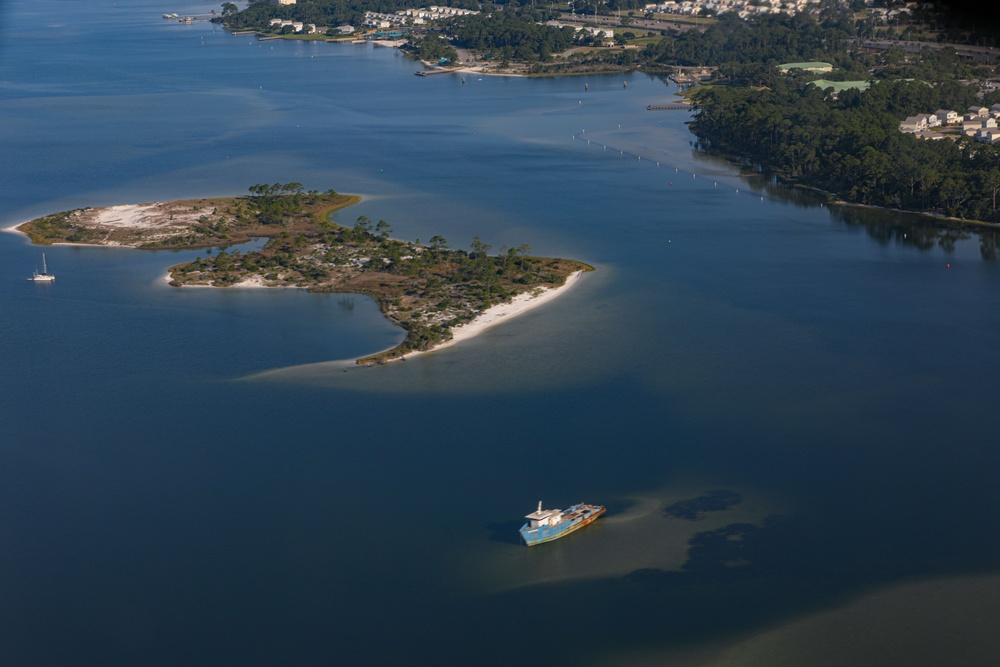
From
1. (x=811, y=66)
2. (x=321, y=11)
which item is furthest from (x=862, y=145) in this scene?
(x=321, y=11)

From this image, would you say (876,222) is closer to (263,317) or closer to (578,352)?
(578,352)

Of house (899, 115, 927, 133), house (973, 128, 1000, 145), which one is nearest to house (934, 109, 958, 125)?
house (899, 115, 927, 133)

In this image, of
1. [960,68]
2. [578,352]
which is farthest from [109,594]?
[960,68]

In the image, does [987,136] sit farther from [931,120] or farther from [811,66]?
[811,66]

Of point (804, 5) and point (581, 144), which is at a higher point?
point (804, 5)

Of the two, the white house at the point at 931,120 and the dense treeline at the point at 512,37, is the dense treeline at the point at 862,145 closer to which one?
the white house at the point at 931,120

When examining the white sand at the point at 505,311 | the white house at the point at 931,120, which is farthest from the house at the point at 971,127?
the white sand at the point at 505,311
